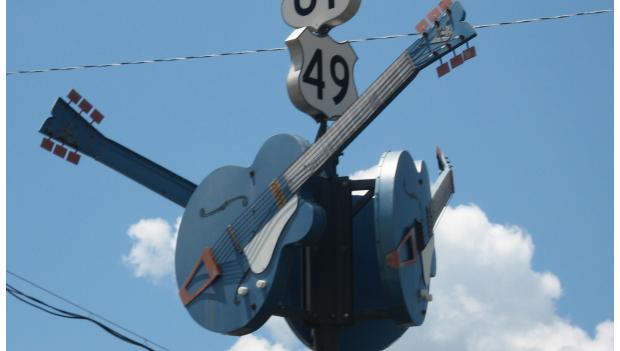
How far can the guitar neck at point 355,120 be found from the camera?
50.4ft

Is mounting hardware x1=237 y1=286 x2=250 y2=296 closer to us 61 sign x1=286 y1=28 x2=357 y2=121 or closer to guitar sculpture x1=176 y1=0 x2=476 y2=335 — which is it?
guitar sculpture x1=176 y1=0 x2=476 y2=335

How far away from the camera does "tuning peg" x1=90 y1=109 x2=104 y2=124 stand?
1733 centimetres

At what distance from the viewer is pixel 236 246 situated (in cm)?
1592

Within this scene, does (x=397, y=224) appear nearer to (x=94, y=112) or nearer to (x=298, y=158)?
(x=298, y=158)

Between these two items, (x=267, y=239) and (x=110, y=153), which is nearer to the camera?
(x=267, y=239)

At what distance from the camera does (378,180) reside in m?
15.4

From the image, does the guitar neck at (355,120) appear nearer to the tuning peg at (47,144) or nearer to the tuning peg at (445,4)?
the tuning peg at (445,4)

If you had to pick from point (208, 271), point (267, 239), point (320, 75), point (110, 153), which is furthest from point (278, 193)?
point (110, 153)

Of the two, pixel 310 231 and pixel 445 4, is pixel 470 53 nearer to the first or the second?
pixel 445 4

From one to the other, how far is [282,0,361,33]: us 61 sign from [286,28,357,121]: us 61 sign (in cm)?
19

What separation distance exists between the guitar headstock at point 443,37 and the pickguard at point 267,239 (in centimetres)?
199

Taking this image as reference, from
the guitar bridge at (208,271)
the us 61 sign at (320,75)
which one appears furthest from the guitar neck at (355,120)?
the guitar bridge at (208,271)

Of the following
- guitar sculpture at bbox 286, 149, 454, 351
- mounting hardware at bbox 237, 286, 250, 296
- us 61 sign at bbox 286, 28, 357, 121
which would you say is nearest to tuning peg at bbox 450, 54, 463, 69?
guitar sculpture at bbox 286, 149, 454, 351

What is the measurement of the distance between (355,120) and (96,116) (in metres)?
3.50
